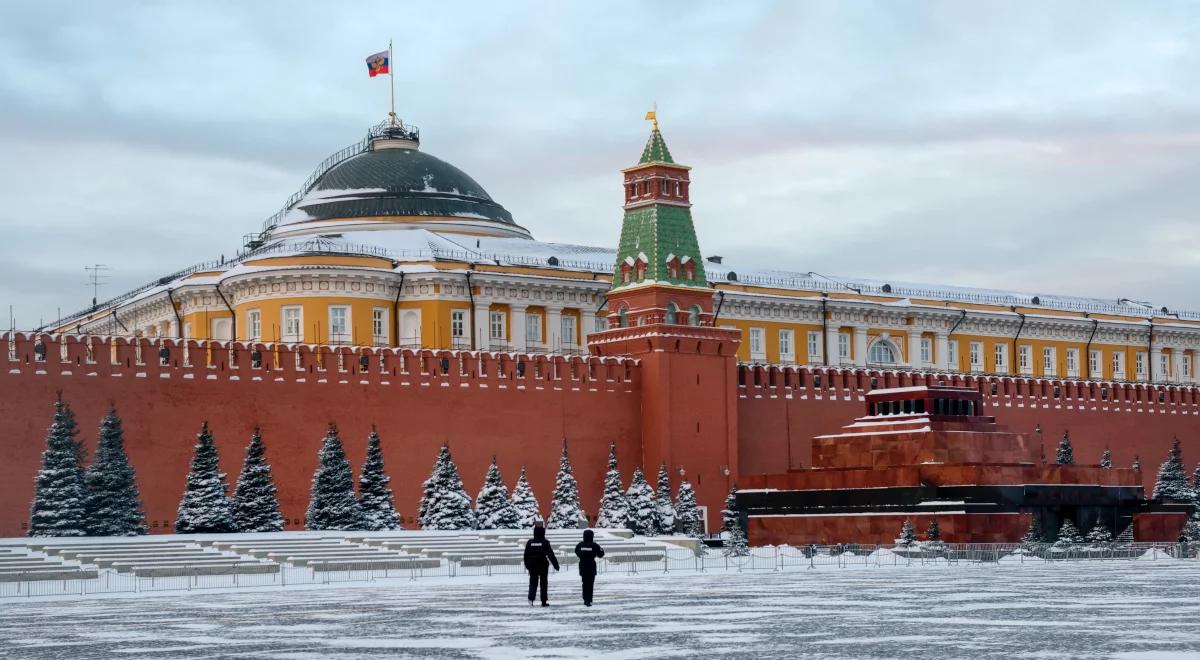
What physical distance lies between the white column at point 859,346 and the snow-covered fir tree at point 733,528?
14.7 meters

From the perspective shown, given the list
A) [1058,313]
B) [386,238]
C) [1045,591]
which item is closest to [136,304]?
[386,238]

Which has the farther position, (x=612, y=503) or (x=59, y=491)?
(x=612, y=503)

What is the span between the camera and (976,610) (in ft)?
71.4

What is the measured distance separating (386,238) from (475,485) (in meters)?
12.7

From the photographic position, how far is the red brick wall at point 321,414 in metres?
38.8

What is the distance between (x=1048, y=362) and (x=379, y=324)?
984 inches

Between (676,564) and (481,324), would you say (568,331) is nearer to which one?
(481,324)

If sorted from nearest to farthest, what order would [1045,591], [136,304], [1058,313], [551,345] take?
1. [1045,591]
2. [551,345]
3. [136,304]
4. [1058,313]

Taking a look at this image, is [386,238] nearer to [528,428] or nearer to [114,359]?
[528,428]

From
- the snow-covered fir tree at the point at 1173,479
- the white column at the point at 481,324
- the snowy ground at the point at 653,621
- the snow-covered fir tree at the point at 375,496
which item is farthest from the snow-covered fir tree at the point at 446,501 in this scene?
the snow-covered fir tree at the point at 1173,479

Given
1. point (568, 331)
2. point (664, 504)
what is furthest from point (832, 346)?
point (664, 504)

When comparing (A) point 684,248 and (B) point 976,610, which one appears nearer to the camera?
(B) point 976,610

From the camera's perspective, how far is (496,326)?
53594mm

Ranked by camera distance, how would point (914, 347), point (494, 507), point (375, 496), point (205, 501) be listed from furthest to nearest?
point (914, 347) < point (494, 507) < point (375, 496) < point (205, 501)
